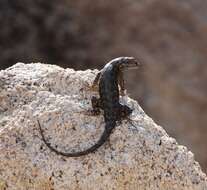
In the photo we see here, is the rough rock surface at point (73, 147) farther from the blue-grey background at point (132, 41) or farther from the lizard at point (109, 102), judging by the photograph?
the blue-grey background at point (132, 41)

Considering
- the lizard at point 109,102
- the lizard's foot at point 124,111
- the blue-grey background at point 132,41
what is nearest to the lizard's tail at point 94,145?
the lizard at point 109,102

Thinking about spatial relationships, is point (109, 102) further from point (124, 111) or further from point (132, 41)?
point (132, 41)

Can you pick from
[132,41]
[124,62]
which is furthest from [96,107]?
[132,41]

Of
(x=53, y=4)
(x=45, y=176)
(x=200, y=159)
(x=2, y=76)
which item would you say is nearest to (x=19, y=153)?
(x=45, y=176)

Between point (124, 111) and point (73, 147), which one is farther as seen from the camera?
point (124, 111)

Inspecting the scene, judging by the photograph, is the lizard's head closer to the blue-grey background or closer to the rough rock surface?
the rough rock surface

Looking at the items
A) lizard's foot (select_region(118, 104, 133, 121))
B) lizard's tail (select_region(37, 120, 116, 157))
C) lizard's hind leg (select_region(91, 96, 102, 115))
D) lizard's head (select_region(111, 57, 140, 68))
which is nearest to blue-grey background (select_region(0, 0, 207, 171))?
lizard's head (select_region(111, 57, 140, 68))
